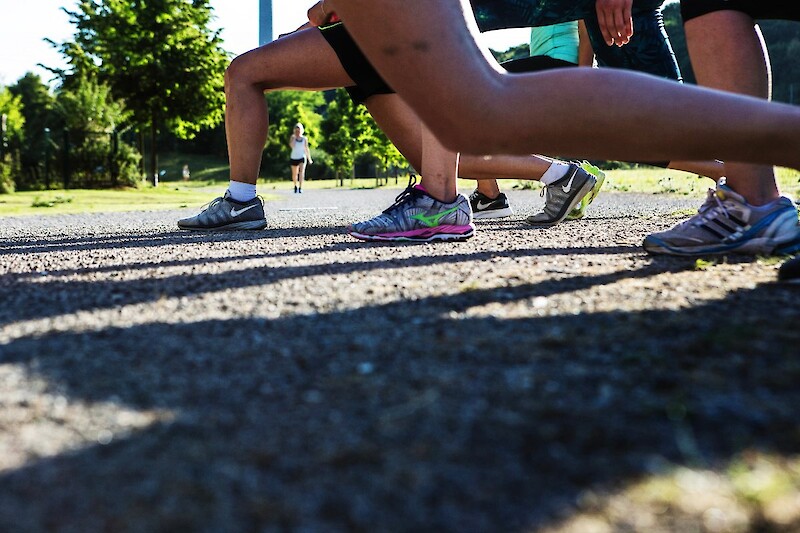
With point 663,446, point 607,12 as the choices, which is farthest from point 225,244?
point 663,446

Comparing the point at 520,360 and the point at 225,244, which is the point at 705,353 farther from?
the point at 225,244

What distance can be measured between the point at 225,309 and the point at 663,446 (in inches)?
43.3

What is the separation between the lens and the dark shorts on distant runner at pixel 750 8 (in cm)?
229

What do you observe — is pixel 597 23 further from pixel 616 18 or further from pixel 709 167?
pixel 709 167

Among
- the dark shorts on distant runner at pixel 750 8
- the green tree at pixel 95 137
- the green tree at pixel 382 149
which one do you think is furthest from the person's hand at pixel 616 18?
the green tree at pixel 382 149

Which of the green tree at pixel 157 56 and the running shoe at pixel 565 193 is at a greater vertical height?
the green tree at pixel 157 56

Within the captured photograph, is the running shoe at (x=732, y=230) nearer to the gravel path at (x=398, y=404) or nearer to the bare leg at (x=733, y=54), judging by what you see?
the bare leg at (x=733, y=54)

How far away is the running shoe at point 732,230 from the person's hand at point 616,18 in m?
0.81

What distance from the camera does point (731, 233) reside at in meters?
2.40

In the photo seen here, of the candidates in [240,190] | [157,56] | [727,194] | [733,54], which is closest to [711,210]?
[727,194]

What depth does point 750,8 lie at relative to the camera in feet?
8.04

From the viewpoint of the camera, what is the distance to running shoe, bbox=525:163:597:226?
3.98 metres

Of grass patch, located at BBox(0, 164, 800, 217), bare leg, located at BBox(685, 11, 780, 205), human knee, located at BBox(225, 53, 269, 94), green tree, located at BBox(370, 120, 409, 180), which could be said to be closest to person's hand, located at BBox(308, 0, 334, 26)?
human knee, located at BBox(225, 53, 269, 94)

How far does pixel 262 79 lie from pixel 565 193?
1.74m
